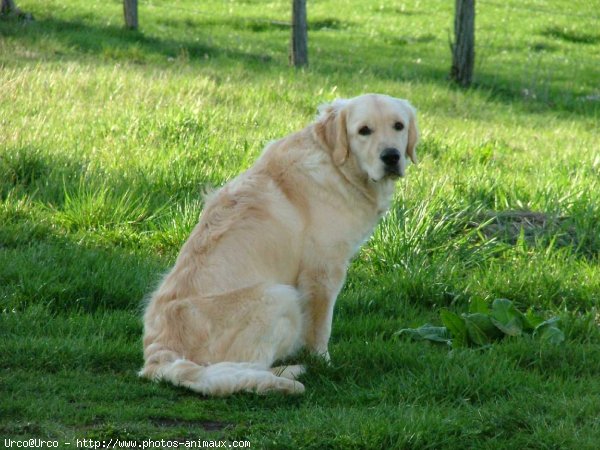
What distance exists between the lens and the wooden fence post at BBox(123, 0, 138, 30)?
1739 cm

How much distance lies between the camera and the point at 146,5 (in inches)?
899

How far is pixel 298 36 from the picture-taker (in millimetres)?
14867

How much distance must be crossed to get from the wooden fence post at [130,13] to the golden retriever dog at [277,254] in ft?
42.7

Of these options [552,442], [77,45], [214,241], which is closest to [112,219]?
[214,241]

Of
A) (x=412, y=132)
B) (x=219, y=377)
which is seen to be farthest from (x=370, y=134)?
(x=219, y=377)

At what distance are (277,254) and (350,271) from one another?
5.85ft

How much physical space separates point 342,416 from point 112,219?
11.0 feet

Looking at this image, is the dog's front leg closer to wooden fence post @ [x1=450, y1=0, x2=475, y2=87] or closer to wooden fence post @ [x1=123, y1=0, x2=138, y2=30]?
wooden fence post @ [x1=450, y1=0, x2=475, y2=87]

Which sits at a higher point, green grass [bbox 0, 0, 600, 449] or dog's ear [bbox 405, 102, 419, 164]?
dog's ear [bbox 405, 102, 419, 164]

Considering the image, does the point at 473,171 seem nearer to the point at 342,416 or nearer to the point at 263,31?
the point at 342,416

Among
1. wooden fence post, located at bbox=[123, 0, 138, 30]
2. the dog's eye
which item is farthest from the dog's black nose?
wooden fence post, located at bbox=[123, 0, 138, 30]

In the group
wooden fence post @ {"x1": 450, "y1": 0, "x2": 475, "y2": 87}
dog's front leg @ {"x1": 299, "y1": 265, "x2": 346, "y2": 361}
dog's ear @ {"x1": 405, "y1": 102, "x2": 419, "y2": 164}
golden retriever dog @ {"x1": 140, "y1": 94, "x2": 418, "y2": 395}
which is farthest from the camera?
wooden fence post @ {"x1": 450, "y1": 0, "x2": 475, "y2": 87}

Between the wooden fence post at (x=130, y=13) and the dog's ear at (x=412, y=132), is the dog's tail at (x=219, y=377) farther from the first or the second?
the wooden fence post at (x=130, y=13)

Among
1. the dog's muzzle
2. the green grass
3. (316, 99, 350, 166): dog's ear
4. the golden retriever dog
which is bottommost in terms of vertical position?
the green grass
